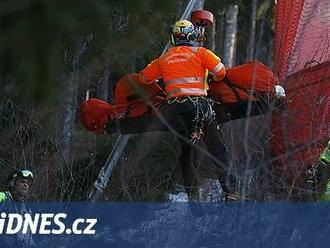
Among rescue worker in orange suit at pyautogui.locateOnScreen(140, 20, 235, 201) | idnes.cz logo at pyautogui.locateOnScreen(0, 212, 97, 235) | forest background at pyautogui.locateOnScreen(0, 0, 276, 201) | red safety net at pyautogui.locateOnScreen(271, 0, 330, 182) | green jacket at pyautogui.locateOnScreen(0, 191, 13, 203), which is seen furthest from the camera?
rescue worker in orange suit at pyautogui.locateOnScreen(140, 20, 235, 201)

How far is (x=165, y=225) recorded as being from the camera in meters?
6.17

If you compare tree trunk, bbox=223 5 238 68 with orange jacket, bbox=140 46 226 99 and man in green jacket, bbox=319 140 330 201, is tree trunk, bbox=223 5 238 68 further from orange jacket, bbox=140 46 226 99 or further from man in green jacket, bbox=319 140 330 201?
orange jacket, bbox=140 46 226 99

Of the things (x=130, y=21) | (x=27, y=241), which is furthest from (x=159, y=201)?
(x=130, y=21)

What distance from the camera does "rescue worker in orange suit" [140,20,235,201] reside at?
6887 mm

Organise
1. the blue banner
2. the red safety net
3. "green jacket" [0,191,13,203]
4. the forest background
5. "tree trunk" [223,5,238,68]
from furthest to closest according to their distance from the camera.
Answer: "tree trunk" [223,5,238,68], "green jacket" [0,191,13,203], the red safety net, the blue banner, the forest background

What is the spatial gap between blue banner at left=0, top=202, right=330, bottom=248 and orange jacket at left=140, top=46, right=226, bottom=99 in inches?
39.0

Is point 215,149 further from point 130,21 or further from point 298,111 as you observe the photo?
point 130,21

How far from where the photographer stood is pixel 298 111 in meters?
5.98

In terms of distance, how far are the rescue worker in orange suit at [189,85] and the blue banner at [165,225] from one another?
67cm

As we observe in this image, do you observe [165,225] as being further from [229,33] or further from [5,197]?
[229,33]

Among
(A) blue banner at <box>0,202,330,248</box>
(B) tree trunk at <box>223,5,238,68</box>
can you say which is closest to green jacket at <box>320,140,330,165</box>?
(A) blue banner at <box>0,202,330,248</box>

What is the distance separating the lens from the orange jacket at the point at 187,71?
691 centimetres

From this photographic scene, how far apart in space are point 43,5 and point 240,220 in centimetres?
308

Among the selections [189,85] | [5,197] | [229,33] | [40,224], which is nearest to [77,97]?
[189,85]
